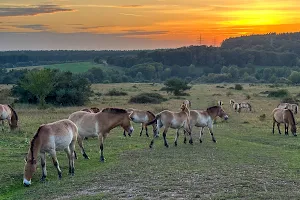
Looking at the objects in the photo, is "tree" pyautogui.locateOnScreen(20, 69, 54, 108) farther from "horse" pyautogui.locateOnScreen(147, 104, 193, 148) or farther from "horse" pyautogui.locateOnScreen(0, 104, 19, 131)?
"horse" pyautogui.locateOnScreen(147, 104, 193, 148)

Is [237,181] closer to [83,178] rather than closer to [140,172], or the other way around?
[140,172]

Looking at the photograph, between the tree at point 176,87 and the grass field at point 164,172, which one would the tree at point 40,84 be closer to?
the grass field at point 164,172

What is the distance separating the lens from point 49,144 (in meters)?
13.5

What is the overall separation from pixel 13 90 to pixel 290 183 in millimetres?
45287

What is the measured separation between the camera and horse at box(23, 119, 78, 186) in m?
13.0

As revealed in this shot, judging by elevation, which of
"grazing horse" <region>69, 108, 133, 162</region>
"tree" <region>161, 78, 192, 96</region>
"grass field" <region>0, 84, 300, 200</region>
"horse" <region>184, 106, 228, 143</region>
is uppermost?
"grazing horse" <region>69, 108, 133, 162</region>

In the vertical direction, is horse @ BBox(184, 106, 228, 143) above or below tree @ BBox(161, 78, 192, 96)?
above

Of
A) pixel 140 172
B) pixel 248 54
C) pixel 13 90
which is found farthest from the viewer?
pixel 248 54

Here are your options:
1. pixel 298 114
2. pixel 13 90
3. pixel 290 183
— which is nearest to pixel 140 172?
pixel 290 183

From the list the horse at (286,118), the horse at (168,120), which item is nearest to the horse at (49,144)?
the horse at (168,120)

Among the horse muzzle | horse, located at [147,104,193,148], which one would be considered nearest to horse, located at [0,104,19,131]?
horse, located at [147,104,193,148]

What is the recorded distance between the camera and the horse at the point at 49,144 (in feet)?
42.8

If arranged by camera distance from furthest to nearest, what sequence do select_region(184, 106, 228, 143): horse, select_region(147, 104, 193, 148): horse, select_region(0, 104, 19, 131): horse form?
select_region(0, 104, 19, 131): horse → select_region(184, 106, 228, 143): horse → select_region(147, 104, 193, 148): horse

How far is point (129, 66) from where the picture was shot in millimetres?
188375
